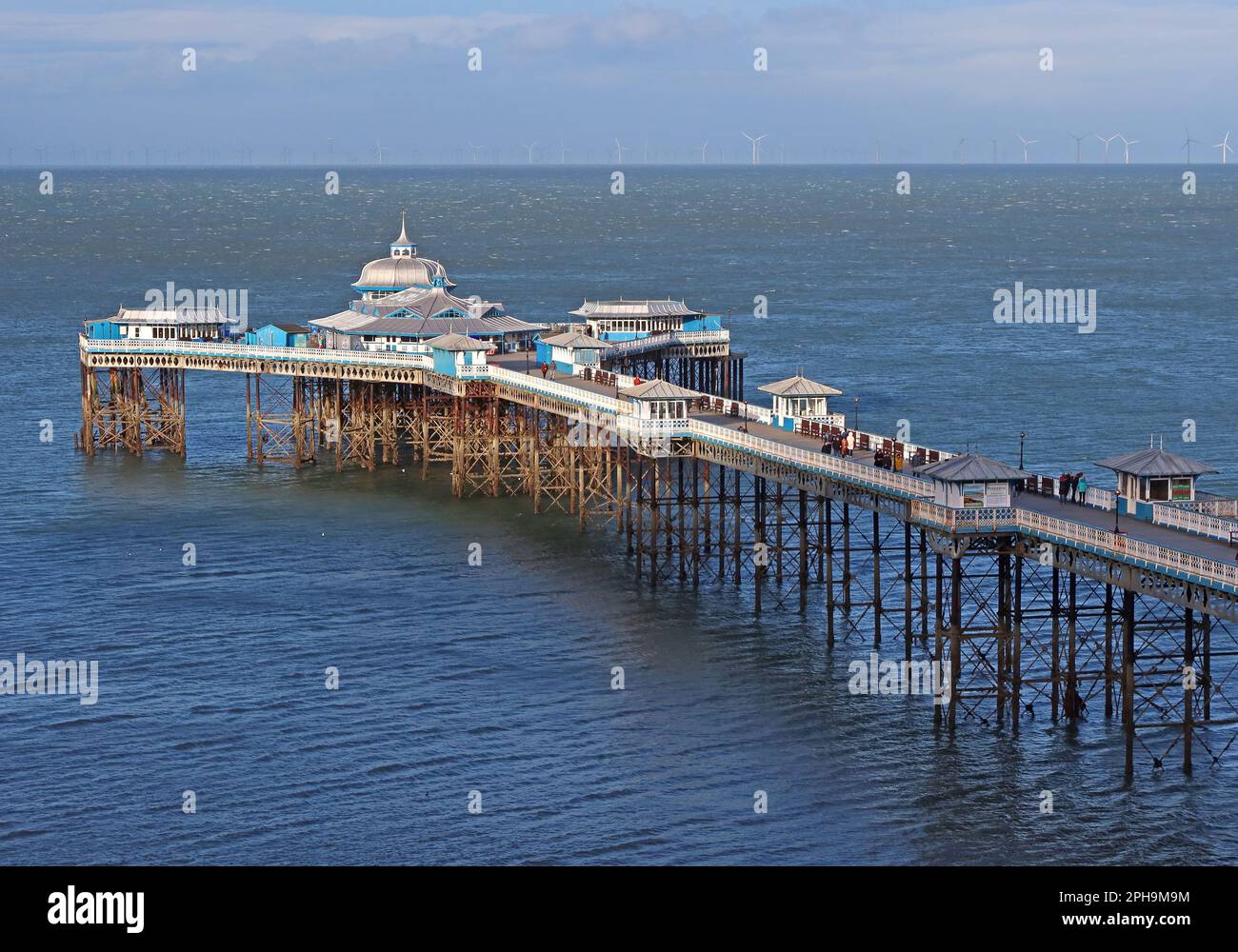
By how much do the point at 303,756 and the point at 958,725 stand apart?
1741 centimetres

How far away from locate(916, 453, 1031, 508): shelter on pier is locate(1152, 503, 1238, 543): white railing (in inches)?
153

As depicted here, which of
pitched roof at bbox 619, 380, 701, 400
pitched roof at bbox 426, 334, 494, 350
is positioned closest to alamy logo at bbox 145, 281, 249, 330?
pitched roof at bbox 426, 334, 494, 350

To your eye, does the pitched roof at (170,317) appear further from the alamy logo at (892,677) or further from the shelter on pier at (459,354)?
the alamy logo at (892,677)

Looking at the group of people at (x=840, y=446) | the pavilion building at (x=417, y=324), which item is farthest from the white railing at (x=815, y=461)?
the pavilion building at (x=417, y=324)

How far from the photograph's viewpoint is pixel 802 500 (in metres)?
72.5

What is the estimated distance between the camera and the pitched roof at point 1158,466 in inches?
2319

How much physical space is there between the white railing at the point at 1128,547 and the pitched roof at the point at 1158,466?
9.47ft

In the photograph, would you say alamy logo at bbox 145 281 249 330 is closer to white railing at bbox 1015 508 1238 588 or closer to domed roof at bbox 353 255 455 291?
domed roof at bbox 353 255 455 291

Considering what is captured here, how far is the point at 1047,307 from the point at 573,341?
82014mm

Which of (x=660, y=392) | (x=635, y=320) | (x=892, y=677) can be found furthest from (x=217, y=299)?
(x=892, y=677)

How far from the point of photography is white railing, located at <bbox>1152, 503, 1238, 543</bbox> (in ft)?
182
